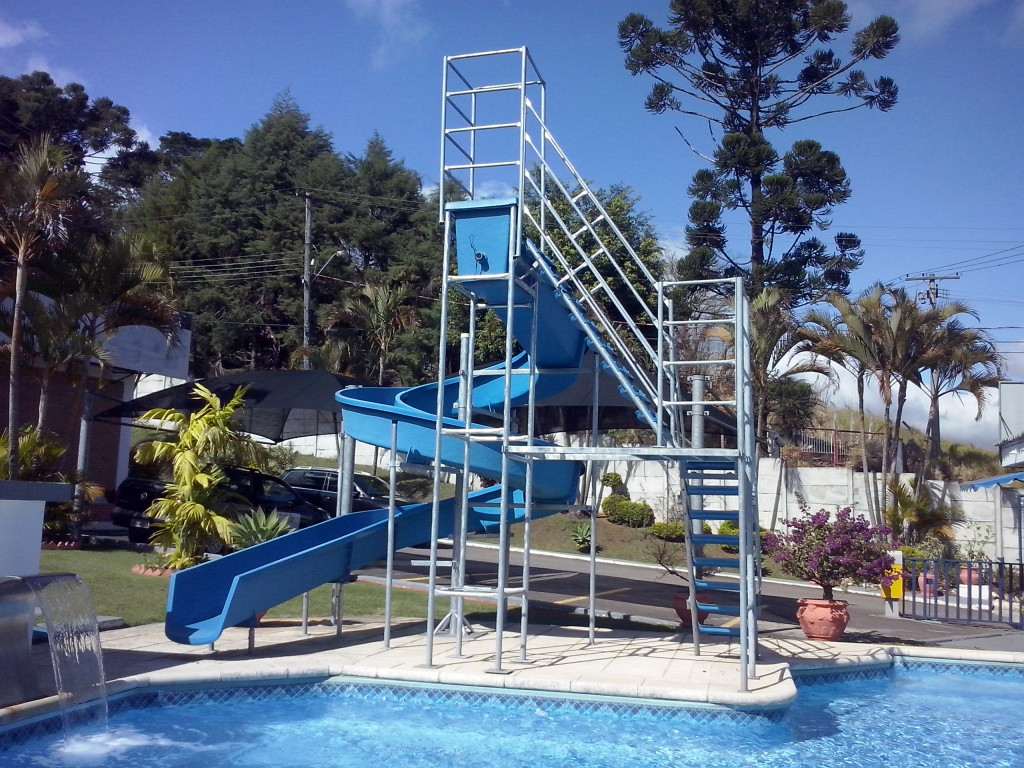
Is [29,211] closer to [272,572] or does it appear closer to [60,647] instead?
[272,572]

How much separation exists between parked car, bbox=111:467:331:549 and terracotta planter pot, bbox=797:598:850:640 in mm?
8828

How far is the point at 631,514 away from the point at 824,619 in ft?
42.4

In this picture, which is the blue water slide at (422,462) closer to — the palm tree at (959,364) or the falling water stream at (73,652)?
the falling water stream at (73,652)

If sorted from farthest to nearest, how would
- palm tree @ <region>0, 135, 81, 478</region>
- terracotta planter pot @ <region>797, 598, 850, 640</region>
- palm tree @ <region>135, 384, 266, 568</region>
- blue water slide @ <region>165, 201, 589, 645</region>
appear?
1. palm tree @ <region>0, 135, 81, 478</region>
2. palm tree @ <region>135, 384, 266, 568</region>
3. terracotta planter pot @ <region>797, 598, 850, 640</region>
4. blue water slide @ <region>165, 201, 589, 645</region>

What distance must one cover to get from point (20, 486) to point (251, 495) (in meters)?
8.92

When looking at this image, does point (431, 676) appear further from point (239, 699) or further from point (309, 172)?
point (309, 172)

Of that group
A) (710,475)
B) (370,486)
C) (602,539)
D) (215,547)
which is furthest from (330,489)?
(710,475)

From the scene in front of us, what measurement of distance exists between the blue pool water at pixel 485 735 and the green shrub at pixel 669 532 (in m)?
14.1

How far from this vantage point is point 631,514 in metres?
24.4

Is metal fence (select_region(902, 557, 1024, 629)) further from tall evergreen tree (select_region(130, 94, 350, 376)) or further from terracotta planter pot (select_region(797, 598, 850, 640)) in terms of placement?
tall evergreen tree (select_region(130, 94, 350, 376))

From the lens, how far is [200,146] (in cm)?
5300

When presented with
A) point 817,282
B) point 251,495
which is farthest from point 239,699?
point 817,282

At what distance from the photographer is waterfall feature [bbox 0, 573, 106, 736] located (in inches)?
272

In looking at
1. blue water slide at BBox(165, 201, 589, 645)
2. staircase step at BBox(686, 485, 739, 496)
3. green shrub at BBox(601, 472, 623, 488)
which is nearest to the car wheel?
blue water slide at BBox(165, 201, 589, 645)
